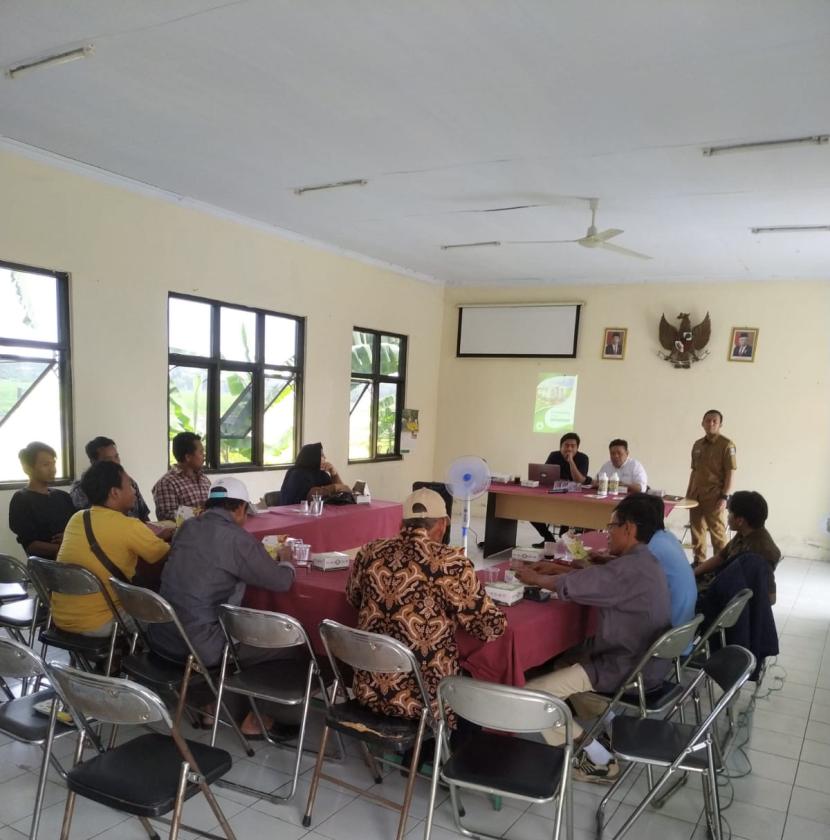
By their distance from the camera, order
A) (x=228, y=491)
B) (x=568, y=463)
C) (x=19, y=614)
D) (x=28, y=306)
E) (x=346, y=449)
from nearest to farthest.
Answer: (x=228, y=491) → (x=19, y=614) → (x=28, y=306) → (x=568, y=463) → (x=346, y=449)

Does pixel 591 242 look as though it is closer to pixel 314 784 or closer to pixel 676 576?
pixel 676 576

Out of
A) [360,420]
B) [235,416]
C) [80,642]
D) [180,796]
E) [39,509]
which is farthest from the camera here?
[360,420]

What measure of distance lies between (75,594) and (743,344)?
7421 mm

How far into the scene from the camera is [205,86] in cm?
358

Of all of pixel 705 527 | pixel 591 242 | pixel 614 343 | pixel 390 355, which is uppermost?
pixel 591 242

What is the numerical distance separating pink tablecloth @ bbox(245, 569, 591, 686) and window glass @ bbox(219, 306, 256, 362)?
392 cm

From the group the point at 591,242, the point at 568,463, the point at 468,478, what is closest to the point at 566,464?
the point at 568,463

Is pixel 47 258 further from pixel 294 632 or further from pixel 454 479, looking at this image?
pixel 294 632

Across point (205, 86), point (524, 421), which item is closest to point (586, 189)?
point (205, 86)

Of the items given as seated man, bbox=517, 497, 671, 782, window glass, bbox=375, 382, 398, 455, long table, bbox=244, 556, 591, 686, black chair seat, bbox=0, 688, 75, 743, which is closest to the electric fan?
long table, bbox=244, 556, 591, 686

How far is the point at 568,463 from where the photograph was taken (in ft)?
22.5

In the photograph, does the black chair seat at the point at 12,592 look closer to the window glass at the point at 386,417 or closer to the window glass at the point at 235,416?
the window glass at the point at 235,416

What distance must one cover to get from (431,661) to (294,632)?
1.67ft

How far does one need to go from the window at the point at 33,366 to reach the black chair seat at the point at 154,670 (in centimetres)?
276
